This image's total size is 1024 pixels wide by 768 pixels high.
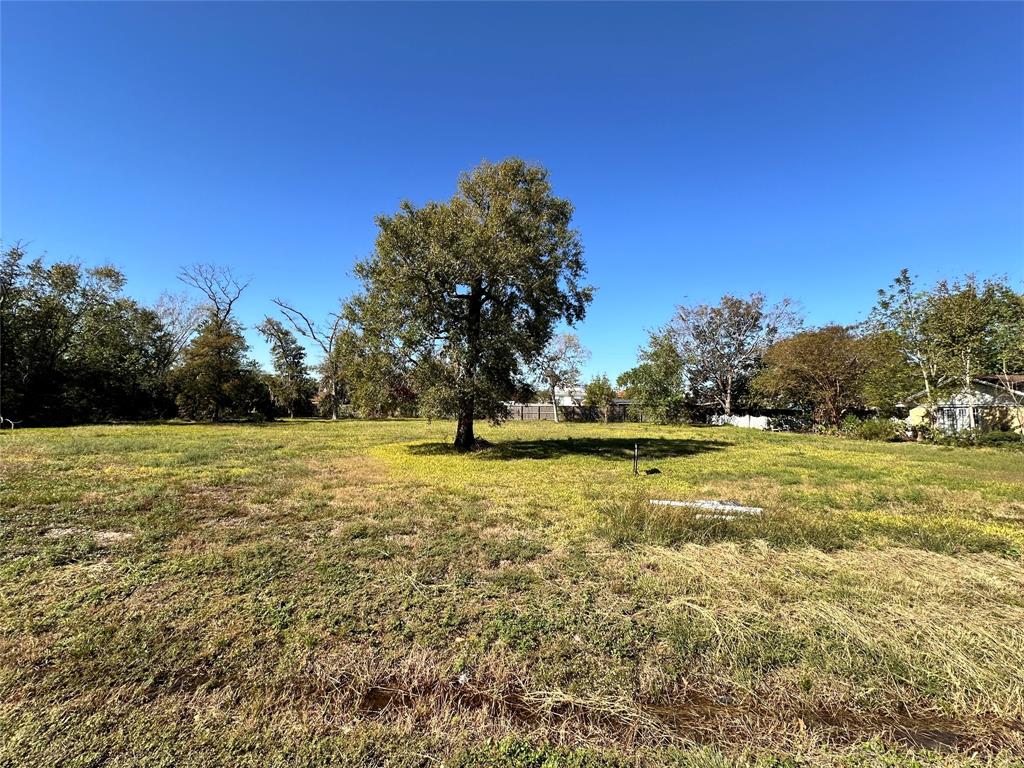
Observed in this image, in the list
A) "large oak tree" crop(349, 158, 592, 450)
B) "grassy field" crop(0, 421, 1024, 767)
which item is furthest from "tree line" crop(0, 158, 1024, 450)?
"grassy field" crop(0, 421, 1024, 767)

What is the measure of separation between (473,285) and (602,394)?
27.7 m

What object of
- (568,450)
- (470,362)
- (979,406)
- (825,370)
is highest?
(825,370)

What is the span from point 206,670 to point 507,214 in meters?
12.4

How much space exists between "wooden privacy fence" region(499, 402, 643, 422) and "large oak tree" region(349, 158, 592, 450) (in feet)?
74.8

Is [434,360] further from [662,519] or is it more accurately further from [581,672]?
[581,672]

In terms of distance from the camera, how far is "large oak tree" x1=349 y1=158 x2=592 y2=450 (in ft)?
38.8

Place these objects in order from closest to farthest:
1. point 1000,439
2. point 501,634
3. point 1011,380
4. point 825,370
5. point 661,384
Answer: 1. point 501,634
2. point 1000,439
3. point 1011,380
4. point 825,370
5. point 661,384

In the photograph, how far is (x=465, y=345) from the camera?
1211cm

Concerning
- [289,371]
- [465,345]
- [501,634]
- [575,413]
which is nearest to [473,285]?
[465,345]

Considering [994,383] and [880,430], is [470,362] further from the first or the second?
[994,383]

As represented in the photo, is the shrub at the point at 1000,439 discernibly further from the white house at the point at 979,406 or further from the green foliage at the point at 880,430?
the green foliage at the point at 880,430

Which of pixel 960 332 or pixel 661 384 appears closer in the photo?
pixel 960 332

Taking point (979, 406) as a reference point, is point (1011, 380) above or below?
above

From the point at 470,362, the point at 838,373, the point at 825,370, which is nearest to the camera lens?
the point at 470,362
